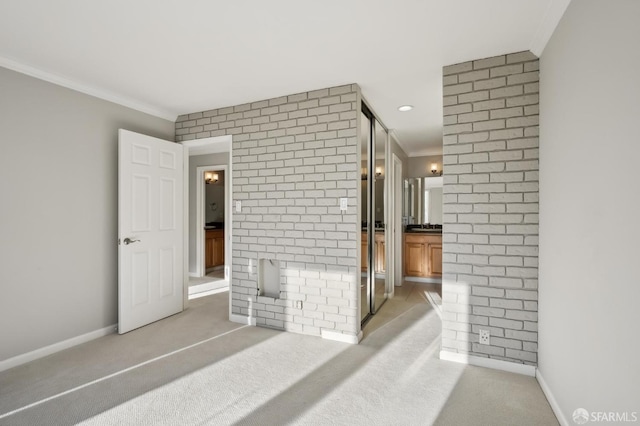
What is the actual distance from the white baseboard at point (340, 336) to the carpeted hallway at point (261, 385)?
0.06 meters

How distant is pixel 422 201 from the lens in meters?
6.30

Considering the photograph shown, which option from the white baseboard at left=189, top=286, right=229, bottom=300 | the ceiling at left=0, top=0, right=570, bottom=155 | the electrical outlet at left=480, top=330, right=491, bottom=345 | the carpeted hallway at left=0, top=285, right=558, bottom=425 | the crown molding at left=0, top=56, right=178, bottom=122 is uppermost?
the ceiling at left=0, top=0, right=570, bottom=155

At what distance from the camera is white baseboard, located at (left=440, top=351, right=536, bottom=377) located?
7.54 feet

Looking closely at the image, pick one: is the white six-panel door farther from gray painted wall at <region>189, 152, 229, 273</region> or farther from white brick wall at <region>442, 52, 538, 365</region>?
white brick wall at <region>442, 52, 538, 365</region>

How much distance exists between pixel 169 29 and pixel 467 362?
11.0 feet

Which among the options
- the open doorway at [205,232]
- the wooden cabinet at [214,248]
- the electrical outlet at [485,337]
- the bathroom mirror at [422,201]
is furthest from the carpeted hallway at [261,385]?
the bathroom mirror at [422,201]

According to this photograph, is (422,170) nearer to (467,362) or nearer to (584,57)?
(467,362)

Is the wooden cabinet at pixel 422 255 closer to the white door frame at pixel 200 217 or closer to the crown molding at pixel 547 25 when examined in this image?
the white door frame at pixel 200 217

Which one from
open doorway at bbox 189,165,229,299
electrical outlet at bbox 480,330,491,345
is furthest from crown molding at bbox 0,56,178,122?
electrical outlet at bbox 480,330,491,345

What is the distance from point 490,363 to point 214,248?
5.37m

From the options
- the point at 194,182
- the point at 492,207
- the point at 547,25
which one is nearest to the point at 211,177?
the point at 194,182

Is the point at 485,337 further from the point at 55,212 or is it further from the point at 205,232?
the point at 205,232

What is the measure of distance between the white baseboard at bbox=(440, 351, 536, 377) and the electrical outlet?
129mm

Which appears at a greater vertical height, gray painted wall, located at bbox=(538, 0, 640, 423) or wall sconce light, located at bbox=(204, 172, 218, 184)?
wall sconce light, located at bbox=(204, 172, 218, 184)
